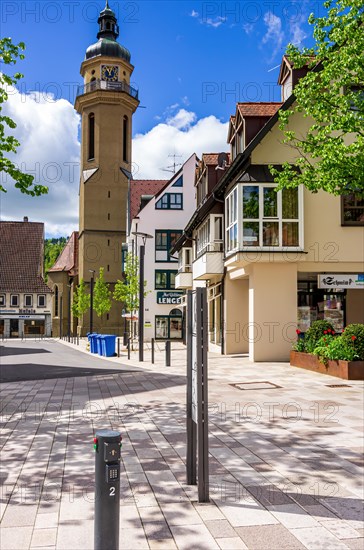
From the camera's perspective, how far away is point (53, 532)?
4.79 meters

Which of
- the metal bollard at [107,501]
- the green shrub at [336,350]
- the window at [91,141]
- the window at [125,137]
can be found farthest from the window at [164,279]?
the metal bollard at [107,501]

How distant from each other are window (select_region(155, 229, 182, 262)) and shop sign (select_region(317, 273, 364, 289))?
27724 millimetres

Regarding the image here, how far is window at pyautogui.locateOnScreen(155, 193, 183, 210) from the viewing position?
49719 millimetres

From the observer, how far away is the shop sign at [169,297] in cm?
4931

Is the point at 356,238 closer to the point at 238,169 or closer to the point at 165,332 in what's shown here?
the point at 238,169

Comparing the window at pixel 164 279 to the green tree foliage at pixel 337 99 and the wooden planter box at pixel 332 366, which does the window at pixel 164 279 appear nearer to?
the wooden planter box at pixel 332 366

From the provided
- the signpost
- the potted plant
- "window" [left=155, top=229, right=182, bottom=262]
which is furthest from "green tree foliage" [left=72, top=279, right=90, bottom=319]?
the signpost

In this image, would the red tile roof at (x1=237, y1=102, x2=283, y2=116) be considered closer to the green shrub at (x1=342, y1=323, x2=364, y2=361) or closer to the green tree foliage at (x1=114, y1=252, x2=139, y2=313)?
the green shrub at (x1=342, y1=323, x2=364, y2=361)

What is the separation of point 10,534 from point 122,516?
39.2 inches

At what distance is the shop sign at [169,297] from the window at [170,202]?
7535 millimetres

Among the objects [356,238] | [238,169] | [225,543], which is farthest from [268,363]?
[225,543]

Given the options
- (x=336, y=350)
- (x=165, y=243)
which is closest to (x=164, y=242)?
(x=165, y=243)

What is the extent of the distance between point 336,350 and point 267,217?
675cm

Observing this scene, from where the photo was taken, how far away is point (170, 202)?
164ft
